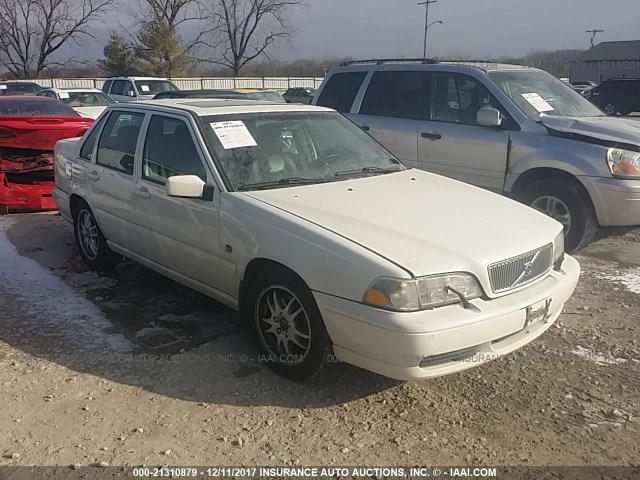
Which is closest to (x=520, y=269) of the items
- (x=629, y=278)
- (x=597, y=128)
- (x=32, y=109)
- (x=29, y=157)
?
(x=629, y=278)

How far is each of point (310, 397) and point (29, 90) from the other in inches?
902

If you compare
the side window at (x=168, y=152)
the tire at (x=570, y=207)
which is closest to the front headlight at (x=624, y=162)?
the tire at (x=570, y=207)

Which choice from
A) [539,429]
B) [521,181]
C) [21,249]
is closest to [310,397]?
[539,429]

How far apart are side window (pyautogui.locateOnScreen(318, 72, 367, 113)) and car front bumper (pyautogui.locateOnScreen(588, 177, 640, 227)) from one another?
3133mm

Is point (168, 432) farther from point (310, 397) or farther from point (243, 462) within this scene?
point (310, 397)

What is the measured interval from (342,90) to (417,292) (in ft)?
17.3

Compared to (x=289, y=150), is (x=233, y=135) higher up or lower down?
higher up

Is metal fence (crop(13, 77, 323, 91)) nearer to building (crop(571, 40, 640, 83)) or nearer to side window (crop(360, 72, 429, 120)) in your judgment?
side window (crop(360, 72, 429, 120))

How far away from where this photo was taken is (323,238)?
320 cm

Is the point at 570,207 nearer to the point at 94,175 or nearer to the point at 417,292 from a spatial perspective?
the point at 417,292

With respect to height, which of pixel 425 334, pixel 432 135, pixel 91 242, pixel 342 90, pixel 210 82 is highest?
pixel 210 82

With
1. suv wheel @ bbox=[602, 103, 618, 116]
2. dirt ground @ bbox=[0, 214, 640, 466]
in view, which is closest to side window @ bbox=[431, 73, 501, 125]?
dirt ground @ bbox=[0, 214, 640, 466]

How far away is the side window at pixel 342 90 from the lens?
7.61m

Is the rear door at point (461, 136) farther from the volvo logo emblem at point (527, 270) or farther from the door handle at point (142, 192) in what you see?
the door handle at point (142, 192)
